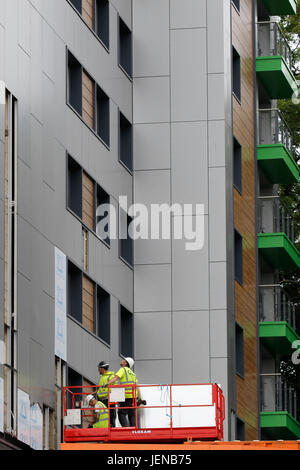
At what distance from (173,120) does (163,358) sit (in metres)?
7.20

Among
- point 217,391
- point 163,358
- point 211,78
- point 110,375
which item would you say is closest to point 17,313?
point 110,375

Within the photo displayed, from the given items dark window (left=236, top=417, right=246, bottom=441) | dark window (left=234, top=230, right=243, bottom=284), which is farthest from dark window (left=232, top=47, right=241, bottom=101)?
dark window (left=236, top=417, right=246, bottom=441)

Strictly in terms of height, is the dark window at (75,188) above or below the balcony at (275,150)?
below

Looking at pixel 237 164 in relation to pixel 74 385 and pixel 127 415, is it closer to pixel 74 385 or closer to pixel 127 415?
pixel 74 385

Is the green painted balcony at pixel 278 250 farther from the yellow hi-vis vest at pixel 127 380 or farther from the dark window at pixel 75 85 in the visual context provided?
the yellow hi-vis vest at pixel 127 380

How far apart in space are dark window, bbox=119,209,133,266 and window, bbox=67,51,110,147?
2.55 meters

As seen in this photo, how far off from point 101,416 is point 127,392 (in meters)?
0.90

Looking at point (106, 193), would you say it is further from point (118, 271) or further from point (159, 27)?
point (159, 27)

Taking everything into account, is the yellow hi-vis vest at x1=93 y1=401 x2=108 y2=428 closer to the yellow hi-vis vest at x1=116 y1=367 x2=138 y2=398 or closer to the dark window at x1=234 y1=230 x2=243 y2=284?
the yellow hi-vis vest at x1=116 y1=367 x2=138 y2=398

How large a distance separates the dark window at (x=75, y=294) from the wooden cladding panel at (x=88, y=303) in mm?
347

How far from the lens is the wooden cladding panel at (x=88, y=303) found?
1682 inches

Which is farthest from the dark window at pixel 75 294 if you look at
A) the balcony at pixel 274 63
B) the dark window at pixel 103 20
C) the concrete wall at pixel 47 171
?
the balcony at pixel 274 63

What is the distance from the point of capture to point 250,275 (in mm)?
53469

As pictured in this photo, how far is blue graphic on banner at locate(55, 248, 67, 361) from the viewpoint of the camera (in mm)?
39531
